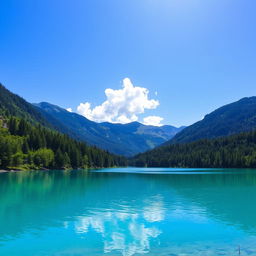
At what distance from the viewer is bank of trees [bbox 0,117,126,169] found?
12303 centimetres

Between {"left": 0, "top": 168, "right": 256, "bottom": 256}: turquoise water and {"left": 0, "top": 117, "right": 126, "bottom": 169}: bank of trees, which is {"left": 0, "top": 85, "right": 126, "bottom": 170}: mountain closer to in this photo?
{"left": 0, "top": 117, "right": 126, "bottom": 169}: bank of trees

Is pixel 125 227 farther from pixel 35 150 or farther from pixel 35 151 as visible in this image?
pixel 35 150

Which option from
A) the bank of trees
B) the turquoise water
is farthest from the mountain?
the turquoise water

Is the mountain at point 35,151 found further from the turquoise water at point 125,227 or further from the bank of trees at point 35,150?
the turquoise water at point 125,227

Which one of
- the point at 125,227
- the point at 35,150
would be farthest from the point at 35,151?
the point at 125,227

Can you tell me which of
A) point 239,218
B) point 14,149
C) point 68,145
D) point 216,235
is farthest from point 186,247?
point 68,145

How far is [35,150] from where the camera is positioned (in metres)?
155

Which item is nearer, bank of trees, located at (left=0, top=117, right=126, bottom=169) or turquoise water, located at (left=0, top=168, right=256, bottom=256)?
turquoise water, located at (left=0, top=168, right=256, bottom=256)

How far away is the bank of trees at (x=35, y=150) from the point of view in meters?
123

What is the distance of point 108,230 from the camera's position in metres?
26.5

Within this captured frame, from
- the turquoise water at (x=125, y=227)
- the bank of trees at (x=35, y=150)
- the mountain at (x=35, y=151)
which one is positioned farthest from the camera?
the bank of trees at (x=35, y=150)

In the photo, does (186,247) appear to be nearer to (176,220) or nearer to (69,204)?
(176,220)

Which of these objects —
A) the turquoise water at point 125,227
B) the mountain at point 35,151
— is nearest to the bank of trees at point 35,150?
the mountain at point 35,151

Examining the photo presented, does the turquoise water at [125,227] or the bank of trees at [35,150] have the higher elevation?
the bank of trees at [35,150]
